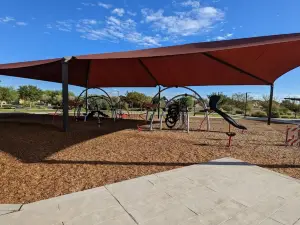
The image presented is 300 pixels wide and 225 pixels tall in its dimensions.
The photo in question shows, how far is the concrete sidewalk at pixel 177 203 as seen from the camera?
7.11ft

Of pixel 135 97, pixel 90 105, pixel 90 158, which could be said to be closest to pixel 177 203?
pixel 90 158

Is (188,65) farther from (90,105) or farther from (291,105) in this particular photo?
(291,105)

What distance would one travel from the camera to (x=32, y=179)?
3164 millimetres

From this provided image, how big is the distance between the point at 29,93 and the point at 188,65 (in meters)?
31.8

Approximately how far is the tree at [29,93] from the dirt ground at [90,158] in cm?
3049

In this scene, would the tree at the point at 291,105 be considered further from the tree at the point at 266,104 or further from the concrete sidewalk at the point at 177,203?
the concrete sidewalk at the point at 177,203

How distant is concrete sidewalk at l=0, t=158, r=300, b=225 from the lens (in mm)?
2166

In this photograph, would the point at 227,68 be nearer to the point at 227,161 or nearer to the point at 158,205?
the point at 227,161

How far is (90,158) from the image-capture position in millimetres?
4266

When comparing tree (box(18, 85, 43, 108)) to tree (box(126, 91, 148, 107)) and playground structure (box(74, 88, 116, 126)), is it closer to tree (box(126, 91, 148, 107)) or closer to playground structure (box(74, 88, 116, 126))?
tree (box(126, 91, 148, 107))

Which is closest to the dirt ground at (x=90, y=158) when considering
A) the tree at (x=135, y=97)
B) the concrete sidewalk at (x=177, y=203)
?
the concrete sidewalk at (x=177, y=203)

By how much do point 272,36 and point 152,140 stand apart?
3787 mm

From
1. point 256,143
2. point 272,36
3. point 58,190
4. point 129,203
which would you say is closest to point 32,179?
point 58,190

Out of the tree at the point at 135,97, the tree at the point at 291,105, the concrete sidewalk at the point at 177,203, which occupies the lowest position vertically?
the concrete sidewalk at the point at 177,203
